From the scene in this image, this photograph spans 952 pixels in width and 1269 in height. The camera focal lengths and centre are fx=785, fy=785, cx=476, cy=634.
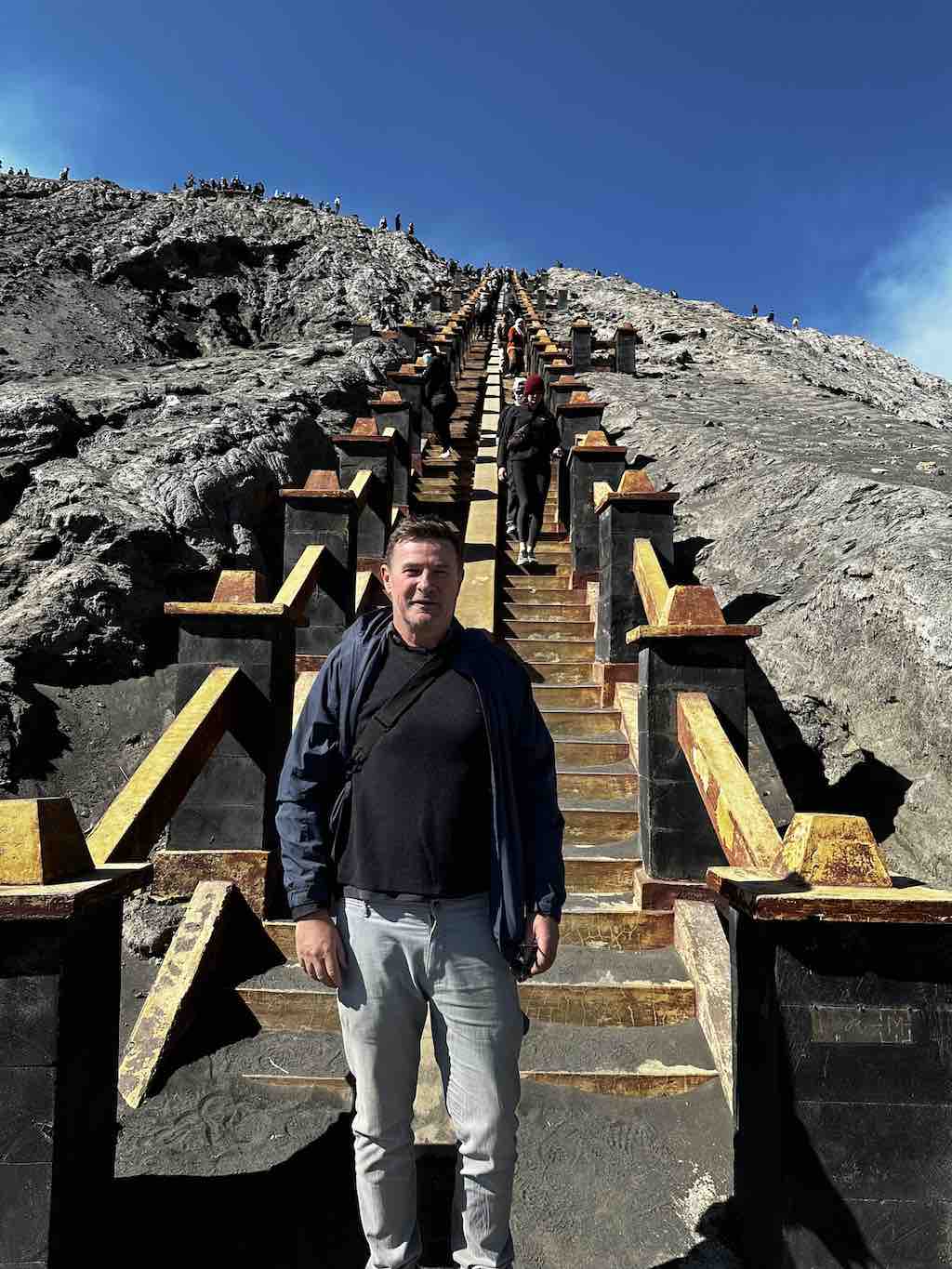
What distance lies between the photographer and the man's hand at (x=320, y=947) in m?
2.18

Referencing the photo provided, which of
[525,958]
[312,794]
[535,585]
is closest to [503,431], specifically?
[535,585]

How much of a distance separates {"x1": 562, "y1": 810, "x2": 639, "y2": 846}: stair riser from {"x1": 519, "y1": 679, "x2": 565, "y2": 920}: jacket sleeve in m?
2.96

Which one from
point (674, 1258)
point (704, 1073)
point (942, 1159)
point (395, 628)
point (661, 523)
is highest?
point (661, 523)

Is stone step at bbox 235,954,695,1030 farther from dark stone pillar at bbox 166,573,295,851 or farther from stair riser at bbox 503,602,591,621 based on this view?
stair riser at bbox 503,602,591,621

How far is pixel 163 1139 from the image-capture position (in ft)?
10.8

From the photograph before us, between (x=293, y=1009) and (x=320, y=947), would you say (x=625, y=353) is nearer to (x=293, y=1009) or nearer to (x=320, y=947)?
(x=293, y=1009)

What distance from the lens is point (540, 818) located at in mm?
2309

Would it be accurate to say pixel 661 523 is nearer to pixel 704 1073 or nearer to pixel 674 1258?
pixel 704 1073

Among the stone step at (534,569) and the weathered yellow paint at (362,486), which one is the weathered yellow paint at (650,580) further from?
the weathered yellow paint at (362,486)

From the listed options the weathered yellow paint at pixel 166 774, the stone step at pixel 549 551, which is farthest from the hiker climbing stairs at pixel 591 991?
the stone step at pixel 549 551

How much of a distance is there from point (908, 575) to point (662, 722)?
2668mm

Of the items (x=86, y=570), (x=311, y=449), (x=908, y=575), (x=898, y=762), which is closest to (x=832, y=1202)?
(x=898, y=762)

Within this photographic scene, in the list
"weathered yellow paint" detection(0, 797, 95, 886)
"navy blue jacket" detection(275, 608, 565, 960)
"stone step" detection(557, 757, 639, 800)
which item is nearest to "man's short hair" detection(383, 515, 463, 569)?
"navy blue jacket" detection(275, 608, 565, 960)

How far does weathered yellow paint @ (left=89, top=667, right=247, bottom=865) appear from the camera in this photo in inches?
128
